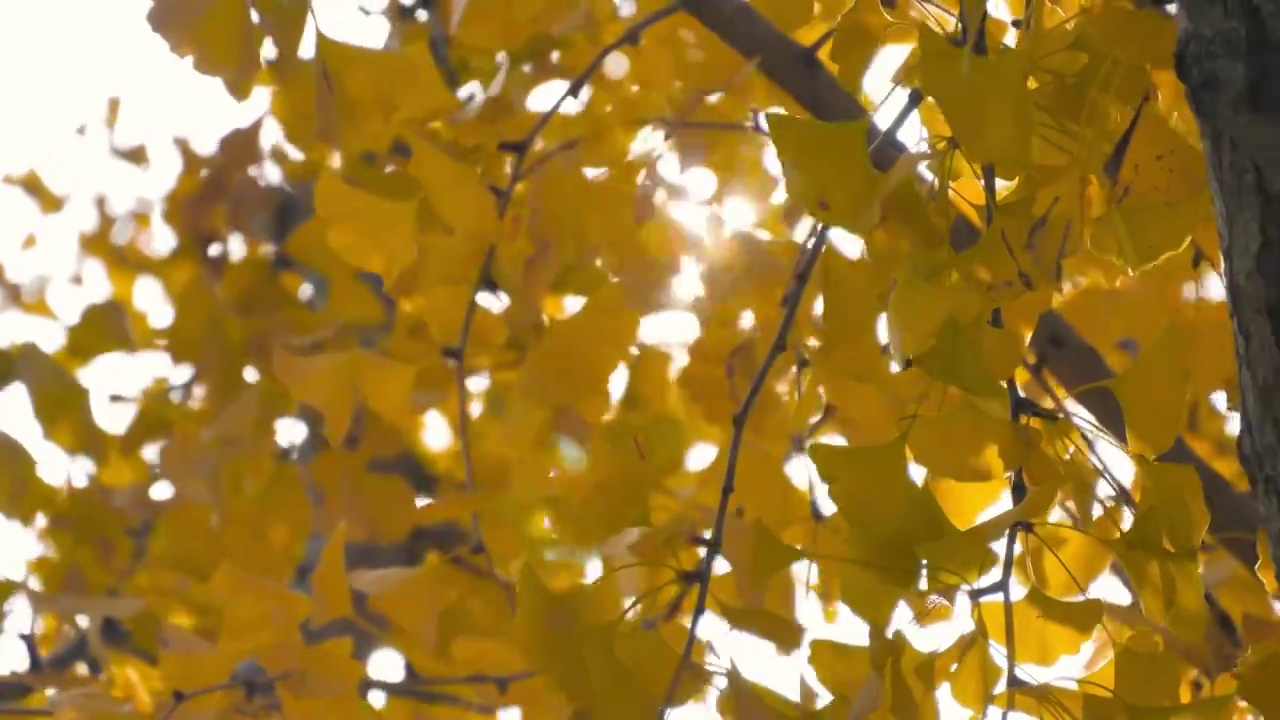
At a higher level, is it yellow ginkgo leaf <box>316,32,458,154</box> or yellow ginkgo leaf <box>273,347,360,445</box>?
yellow ginkgo leaf <box>316,32,458,154</box>

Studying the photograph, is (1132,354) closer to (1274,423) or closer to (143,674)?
(1274,423)

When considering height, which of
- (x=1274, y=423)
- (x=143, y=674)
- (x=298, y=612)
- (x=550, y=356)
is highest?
(x=1274, y=423)

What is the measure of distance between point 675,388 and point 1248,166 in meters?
0.29

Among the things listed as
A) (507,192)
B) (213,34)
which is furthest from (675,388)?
(213,34)

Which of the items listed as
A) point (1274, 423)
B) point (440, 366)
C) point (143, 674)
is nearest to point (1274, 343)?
point (1274, 423)

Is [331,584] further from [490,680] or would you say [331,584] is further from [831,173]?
[831,173]

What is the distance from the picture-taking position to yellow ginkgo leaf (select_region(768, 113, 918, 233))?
0.75 ft

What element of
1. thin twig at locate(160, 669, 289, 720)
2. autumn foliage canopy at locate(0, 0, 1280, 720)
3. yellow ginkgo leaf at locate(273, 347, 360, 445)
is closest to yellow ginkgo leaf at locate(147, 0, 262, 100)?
autumn foliage canopy at locate(0, 0, 1280, 720)

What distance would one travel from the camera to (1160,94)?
1.13ft

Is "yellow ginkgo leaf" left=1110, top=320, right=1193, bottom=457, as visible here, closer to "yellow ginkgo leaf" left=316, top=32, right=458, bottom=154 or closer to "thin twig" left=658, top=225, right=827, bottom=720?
"thin twig" left=658, top=225, right=827, bottom=720

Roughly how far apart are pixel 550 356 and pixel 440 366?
0.25 feet

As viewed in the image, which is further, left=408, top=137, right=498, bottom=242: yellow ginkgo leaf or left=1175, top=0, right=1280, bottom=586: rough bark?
left=408, top=137, right=498, bottom=242: yellow ginkgo leaf

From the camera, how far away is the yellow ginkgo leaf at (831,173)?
230mm

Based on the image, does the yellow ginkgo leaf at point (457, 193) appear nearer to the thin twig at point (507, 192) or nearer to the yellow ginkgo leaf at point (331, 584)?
the thin twig at point (507, 192)
